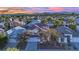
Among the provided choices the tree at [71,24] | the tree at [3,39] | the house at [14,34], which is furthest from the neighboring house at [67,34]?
the tree at [3,39]

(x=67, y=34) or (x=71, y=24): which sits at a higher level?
(x=71, y=24)

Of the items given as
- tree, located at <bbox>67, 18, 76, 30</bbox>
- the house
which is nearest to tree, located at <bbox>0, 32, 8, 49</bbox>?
the house

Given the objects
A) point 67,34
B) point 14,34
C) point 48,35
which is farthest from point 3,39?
point 67,34

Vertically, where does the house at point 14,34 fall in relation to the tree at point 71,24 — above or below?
below

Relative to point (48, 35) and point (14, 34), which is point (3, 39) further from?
point (48, 35)

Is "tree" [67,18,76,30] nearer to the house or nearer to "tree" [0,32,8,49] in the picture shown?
the house

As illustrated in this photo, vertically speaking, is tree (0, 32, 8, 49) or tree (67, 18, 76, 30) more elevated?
tree (67, 18, 76, 30)

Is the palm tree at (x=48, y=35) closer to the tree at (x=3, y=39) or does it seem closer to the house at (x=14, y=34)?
the house at (x=14, y=34)
